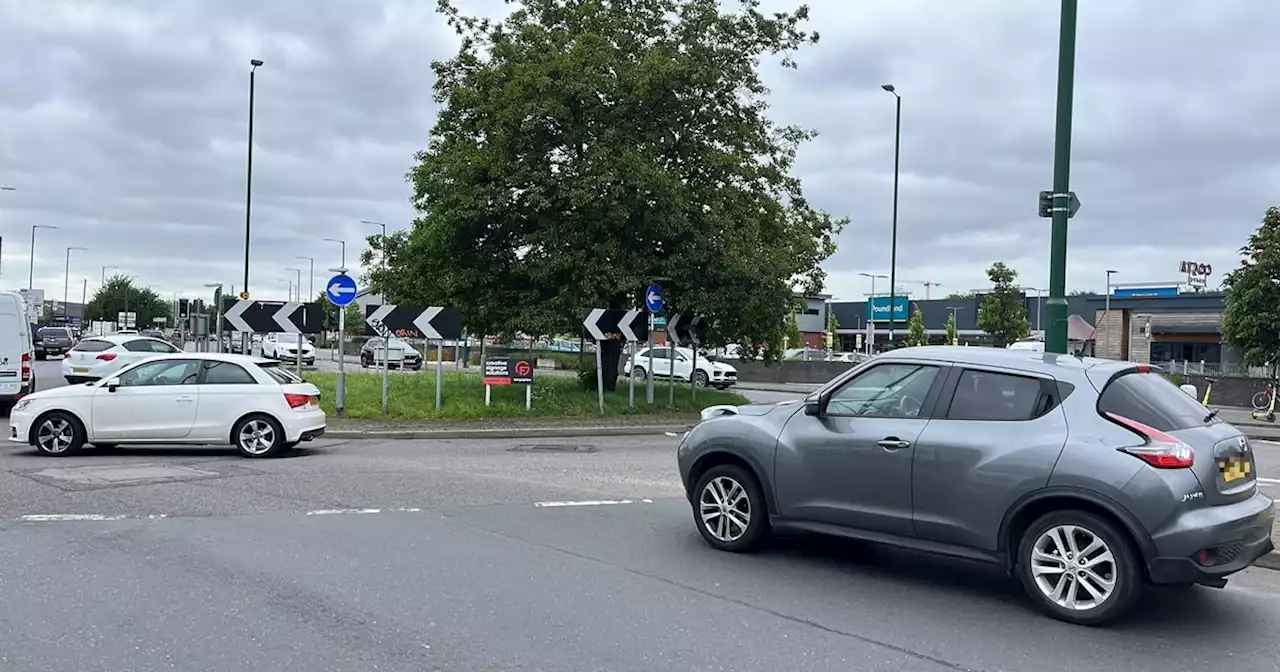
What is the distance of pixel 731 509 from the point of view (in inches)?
298

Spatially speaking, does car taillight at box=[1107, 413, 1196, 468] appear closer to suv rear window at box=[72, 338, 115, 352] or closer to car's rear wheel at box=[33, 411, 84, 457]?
car's rear wheel at box=[33, 411, 84, 457]

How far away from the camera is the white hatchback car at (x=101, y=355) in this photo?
88.7ft

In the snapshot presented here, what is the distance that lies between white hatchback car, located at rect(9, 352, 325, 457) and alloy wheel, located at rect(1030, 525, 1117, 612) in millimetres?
10312

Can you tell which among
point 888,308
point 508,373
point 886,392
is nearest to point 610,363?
point 508,373

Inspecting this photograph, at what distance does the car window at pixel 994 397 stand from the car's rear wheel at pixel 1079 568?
689mm

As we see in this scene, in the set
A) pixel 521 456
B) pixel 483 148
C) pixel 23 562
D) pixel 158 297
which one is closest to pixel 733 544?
pixel 23 562

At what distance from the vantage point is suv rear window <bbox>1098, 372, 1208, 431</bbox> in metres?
6.00

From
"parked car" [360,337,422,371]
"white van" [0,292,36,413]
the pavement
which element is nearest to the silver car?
the pavement

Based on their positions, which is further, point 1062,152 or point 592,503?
point 1062,152

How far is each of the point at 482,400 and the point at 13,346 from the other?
8.55 metres

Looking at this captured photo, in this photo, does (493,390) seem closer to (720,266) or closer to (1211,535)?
(720,266)

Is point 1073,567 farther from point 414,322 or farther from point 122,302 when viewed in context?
point 122,302

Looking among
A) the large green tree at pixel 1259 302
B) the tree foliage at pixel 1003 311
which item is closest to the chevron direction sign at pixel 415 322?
the large green tree at pixel 1259 302

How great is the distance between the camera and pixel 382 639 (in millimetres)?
5363
